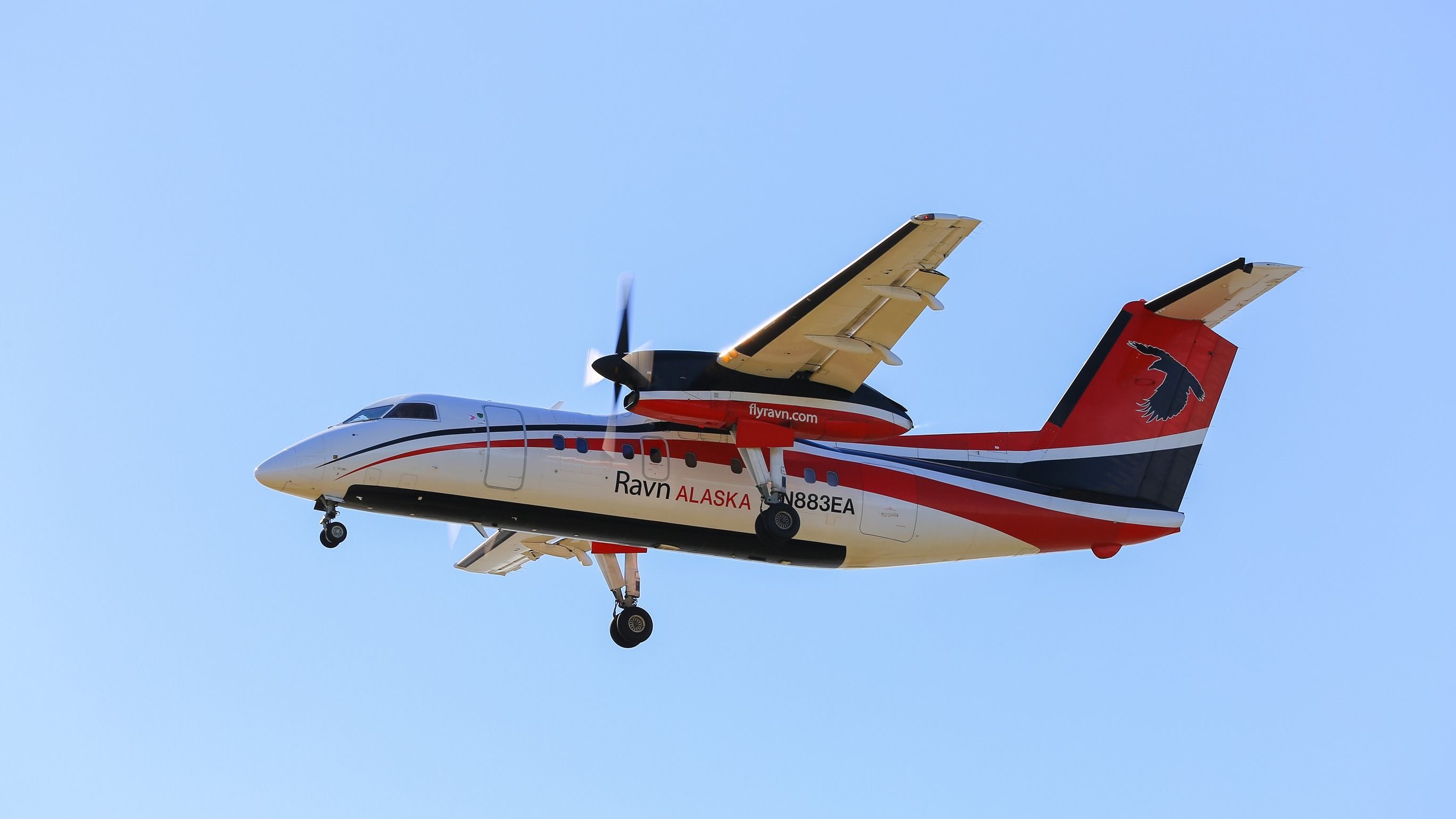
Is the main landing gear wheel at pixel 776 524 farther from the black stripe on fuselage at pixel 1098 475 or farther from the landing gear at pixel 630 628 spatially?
the landing gear at pixel 630 628

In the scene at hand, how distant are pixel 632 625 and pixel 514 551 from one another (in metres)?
2.33

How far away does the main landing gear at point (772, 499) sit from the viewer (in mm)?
15250

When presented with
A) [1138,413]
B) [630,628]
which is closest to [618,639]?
[630,628]

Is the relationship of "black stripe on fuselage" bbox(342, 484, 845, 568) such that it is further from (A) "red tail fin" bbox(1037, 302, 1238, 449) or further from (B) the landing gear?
(A) "red tail fin" bbox(1037, 302, 1238, 449)

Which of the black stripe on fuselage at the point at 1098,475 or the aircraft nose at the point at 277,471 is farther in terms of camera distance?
the black stripe on fuselage at the point at 1098,475

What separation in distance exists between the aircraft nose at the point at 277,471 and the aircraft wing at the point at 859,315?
15.1 ft

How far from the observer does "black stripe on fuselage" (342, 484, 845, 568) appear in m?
14.3

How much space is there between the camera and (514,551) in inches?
754

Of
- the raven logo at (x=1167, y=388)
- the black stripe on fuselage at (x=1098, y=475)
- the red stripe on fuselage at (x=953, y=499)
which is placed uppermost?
the raven logo at (x=1167, y=388)

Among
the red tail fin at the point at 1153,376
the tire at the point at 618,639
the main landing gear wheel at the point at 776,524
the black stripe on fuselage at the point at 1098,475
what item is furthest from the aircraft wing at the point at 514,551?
the red tail fin at the point at 1153,376

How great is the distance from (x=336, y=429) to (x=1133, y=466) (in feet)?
32.3

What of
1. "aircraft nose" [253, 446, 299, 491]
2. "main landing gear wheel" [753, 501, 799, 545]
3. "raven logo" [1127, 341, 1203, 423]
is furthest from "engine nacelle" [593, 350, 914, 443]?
"raven logo" [1127, 341, 1203, 423]

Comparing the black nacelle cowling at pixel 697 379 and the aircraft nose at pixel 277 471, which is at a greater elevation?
the black nacelle cowling at pixel 697 379

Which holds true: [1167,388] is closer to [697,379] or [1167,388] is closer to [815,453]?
[815,453]
